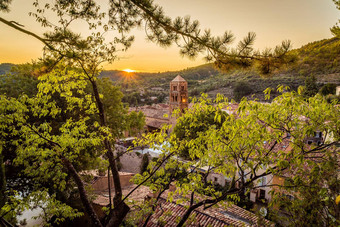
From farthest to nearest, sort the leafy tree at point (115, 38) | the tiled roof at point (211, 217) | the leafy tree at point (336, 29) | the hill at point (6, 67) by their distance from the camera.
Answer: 1. the hill at point (6, 67)
2. the tiled roof at point (211, 217)
3. the leafy tree at point (336, 29)
4. the leafy tree at point (115, 38)

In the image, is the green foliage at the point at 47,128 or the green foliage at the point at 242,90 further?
the green foliage at the point at 242,90

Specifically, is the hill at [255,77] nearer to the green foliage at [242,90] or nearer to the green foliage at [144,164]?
the green foliage at [242,90]

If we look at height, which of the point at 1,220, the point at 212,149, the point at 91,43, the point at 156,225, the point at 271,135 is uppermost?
the point at 91,43

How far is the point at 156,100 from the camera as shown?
66.2 metres

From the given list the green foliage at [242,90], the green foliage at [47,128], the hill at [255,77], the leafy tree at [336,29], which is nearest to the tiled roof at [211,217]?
the green foliage at [47,128]

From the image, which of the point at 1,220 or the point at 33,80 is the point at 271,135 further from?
the point at 33,80

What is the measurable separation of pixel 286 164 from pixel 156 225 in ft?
25.1

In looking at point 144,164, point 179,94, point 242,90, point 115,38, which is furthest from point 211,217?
point 242,90

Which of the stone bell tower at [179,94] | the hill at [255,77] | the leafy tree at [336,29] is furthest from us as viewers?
the stone bell tower at [179,94]

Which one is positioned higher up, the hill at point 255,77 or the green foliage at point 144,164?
the hill at point 255,77

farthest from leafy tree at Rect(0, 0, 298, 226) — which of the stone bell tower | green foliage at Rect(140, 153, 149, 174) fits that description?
the stone bell tower

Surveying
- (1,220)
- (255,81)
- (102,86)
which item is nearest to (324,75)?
(255,81)

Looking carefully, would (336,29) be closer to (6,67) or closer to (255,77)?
(6,67)

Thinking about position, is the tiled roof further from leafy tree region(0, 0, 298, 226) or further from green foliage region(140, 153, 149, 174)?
green foliage region(140, 153, 149, 174)
